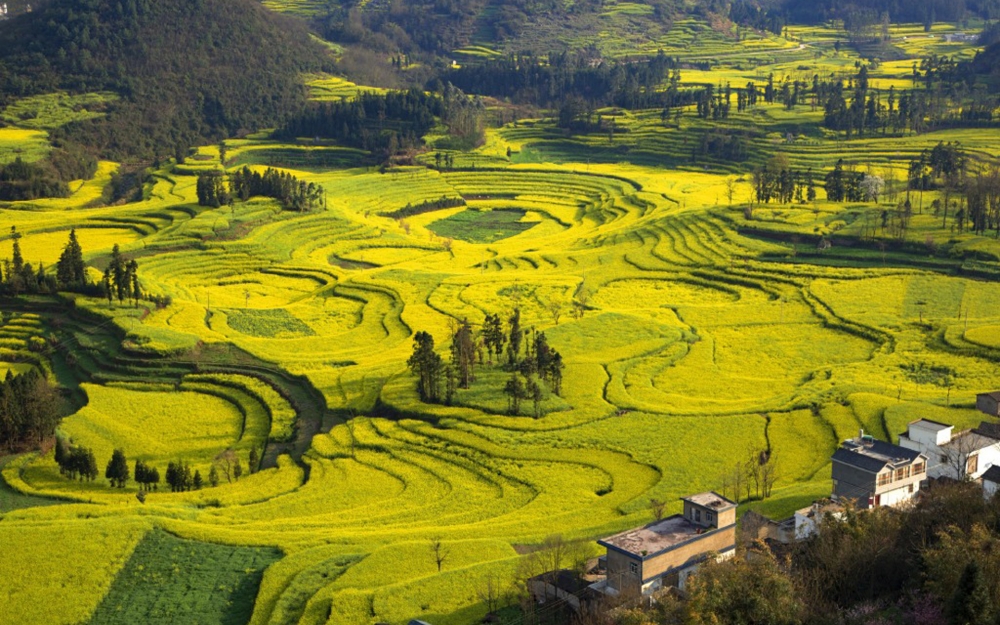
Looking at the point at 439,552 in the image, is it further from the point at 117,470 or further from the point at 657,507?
the point at 117,470

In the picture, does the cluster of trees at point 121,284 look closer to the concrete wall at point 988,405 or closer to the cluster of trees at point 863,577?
the cluster of trees at point 863,577

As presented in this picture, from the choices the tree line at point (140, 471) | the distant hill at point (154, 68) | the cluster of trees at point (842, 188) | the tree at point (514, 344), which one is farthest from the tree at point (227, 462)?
the distant hill at point (154, 68)

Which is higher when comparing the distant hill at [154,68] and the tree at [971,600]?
the distant hill at [154,68]

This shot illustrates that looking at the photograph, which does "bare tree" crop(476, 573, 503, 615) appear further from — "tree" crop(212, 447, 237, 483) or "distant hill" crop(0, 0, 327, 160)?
"distant hill" crop(0, 0, 327, 160)

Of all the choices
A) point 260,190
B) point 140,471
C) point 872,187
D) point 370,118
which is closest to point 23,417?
point 140,471

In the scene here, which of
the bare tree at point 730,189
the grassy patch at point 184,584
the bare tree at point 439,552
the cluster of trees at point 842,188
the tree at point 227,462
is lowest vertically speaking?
the tree at point 227,462

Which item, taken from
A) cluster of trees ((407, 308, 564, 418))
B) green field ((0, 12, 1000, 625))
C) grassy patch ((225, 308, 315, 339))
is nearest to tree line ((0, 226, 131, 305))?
green field ((0, 12, 1000, 625))

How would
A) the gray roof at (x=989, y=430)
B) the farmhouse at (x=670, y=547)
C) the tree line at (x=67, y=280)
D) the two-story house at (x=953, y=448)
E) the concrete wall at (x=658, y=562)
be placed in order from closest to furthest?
the concrete wall at (x=658, y=562), the farmhouse at (x=670, y=547), the two-story house at (x=953, y=448), the gray roof at (x=989, y=430), the tree line at (x=67, y=280)

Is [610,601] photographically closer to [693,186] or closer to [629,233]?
[629,233]
